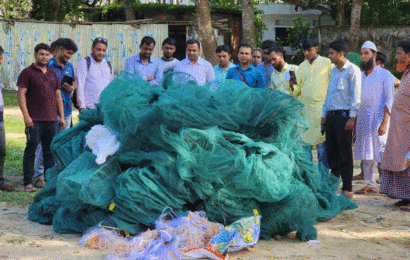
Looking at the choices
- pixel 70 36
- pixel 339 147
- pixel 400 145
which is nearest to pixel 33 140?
pixel 339 147

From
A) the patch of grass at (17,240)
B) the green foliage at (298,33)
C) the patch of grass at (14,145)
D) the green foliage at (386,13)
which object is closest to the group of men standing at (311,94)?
the patch of grass at (14,145)

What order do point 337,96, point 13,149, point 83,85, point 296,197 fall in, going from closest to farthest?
point 296,197, point 337,96, point 83,85, point 13,149

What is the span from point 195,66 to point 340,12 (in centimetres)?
1799

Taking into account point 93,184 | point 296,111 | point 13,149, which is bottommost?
point 13,149

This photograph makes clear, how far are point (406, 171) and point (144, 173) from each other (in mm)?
3404

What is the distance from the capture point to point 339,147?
6586 millimetres

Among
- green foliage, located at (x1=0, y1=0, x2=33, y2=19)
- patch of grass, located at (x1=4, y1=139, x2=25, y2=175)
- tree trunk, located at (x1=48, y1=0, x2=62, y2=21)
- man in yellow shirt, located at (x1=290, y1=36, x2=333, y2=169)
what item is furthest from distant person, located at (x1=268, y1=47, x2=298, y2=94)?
tree trunk, located at (x1=48, y1=0, x2=62, y2=21)

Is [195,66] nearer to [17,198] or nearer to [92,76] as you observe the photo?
[92,76]

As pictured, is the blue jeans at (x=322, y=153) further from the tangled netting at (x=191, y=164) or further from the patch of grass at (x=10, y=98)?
the patch of grass at (x=10, y=98)

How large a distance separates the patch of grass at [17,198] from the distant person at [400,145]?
4.31 metres

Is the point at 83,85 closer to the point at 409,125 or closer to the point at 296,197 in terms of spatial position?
the point at 296,197

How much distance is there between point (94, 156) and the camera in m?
4.86

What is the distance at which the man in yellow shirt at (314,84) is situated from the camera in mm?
7066

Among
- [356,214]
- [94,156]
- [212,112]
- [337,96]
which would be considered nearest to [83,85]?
[94,156]
